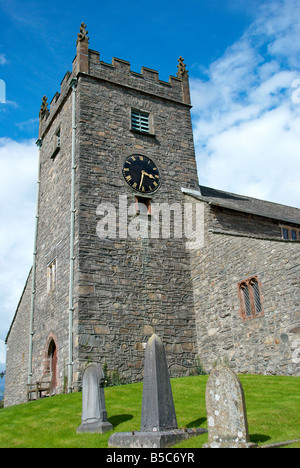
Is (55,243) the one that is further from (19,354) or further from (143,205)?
(19,354)

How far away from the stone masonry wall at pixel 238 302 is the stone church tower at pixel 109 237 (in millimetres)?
1008

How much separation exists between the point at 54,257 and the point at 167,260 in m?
4.70

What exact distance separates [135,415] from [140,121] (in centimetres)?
1371

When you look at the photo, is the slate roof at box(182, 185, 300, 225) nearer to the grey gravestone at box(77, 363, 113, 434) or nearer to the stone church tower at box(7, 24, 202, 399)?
the stone church tower at box(7, 24, 202, 399)

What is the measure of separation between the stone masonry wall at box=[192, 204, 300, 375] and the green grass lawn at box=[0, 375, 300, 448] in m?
1.01

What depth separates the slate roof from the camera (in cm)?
2061

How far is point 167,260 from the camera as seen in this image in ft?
58.5

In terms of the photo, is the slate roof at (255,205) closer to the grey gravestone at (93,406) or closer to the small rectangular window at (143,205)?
the small rectangular window at (143,205)

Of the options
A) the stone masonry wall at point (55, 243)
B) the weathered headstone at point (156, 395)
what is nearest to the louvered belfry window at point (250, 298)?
the stone masonry wall at point (55, 243)

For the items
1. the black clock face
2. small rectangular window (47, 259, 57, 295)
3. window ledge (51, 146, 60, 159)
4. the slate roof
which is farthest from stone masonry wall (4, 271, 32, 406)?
the slate roof

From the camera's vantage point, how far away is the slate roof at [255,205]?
20.6m

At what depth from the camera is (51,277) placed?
1836cm
